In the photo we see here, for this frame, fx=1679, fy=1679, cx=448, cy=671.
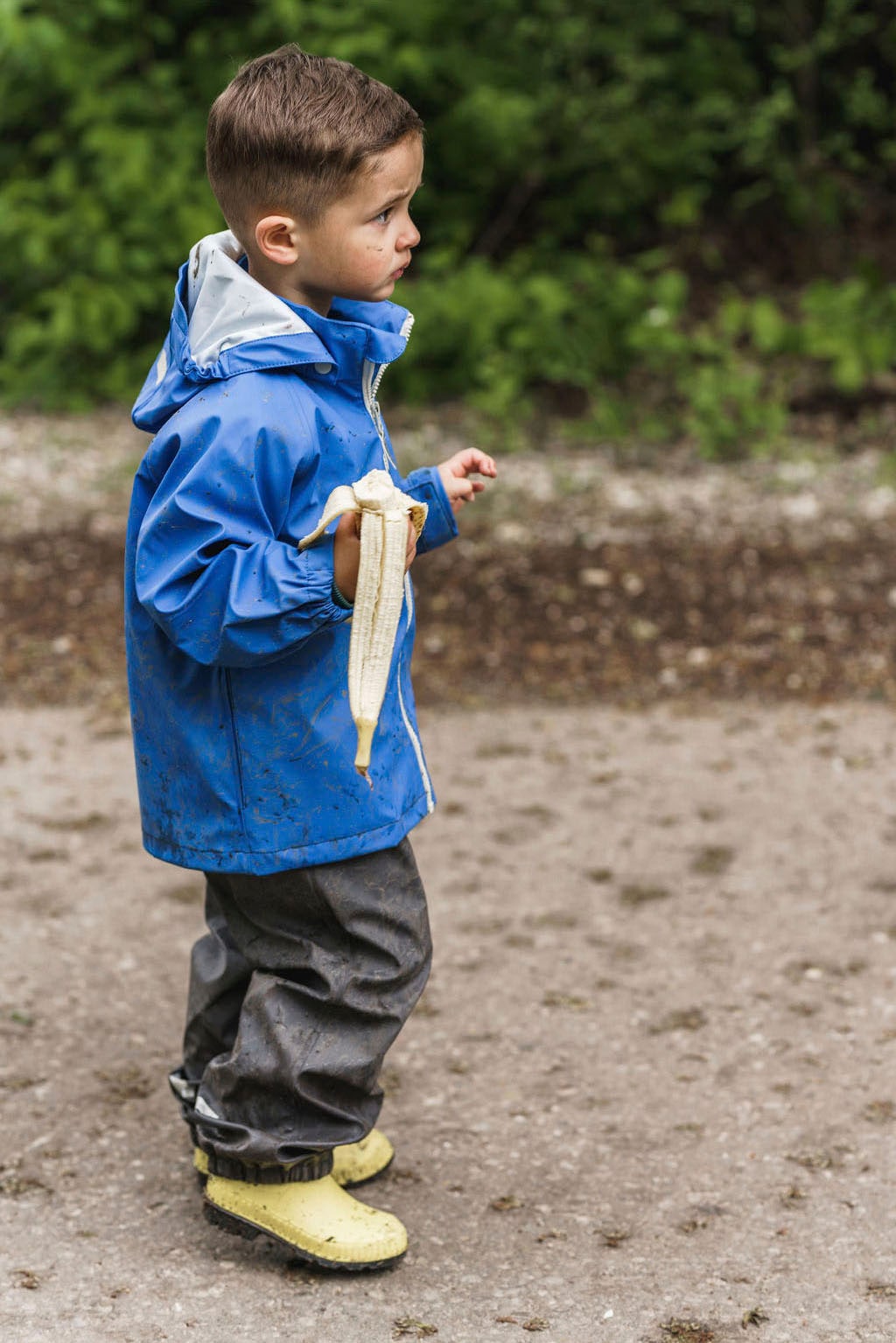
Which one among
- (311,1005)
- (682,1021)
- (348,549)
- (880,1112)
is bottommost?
(682,1021)

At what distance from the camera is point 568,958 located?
10.4ft

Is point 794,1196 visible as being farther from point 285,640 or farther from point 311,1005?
point 285,640

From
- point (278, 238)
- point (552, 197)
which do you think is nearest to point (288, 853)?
point (278, 238)

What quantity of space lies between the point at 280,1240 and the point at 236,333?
1187 mm

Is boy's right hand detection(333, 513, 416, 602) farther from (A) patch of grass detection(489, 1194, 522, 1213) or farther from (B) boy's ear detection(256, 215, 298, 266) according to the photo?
(A) patch of grass detection(489, 1194, 522, 1213)

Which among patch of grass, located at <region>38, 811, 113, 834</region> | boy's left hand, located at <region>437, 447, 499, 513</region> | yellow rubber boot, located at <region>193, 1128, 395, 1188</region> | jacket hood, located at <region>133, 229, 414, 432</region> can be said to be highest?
jacket hood, located at <region>133, 229, 414, 432</region>

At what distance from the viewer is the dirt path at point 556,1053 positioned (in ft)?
7.27

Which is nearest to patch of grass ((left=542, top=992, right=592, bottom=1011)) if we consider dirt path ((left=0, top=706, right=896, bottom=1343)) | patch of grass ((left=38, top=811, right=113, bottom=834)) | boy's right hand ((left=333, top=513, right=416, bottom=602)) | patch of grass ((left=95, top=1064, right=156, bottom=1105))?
dirt path ((left=0, top=706, right=896, bottom=1343))

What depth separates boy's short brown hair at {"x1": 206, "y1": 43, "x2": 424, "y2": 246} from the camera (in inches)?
77.1

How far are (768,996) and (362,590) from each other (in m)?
1.48

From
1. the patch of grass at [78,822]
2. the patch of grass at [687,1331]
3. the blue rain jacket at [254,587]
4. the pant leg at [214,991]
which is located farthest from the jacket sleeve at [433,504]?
the patch of grass at [78,822]

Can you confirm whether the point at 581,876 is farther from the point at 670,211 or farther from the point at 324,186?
the point at 670,211

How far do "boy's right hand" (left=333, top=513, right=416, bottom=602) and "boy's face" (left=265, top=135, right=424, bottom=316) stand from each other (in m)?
0.33

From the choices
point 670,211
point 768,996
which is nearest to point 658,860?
point 768,996
